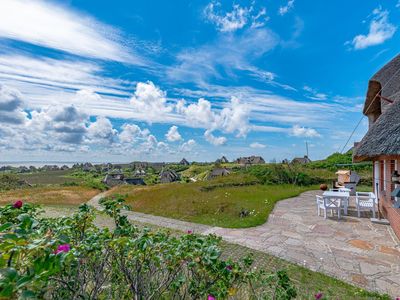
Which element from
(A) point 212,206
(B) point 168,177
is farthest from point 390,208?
(B) point 168,177

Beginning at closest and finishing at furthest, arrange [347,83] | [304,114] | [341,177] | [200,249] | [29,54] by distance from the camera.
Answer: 1. [200,249]
2. [29,54]
3. [341,177]
4. [347,83]
5. [304,114]

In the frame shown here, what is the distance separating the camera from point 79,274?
191 centimetres

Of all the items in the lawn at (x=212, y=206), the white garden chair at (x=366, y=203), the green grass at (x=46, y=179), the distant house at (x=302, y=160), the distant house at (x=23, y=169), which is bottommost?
the green grass at (x=46, y=179)

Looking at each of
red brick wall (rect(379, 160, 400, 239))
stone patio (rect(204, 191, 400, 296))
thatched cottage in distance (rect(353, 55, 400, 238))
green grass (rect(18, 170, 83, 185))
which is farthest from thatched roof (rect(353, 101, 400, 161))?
green grass (rect(18, 170, 83, 185))

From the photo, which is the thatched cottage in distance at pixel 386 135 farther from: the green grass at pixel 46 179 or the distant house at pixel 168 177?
the distant house at pixel 168 177

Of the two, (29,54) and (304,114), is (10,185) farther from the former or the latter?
(304,114)

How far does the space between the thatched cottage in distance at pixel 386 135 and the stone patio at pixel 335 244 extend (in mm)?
832

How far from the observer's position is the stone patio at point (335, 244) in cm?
415

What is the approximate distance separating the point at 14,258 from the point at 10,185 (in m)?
26.5

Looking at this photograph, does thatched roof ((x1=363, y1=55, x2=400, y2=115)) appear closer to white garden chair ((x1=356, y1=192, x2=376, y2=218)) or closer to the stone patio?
white garden chair ((x1=356, y1=192, x2=376, y2=218))

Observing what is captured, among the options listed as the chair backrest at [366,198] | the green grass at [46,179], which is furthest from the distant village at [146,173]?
the chair backrest at [366,198]

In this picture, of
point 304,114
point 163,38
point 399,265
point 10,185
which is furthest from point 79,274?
point 10,185

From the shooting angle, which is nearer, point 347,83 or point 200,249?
point 200,249

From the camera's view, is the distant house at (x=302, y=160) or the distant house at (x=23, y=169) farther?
the distant house at (x=23, y=169)
